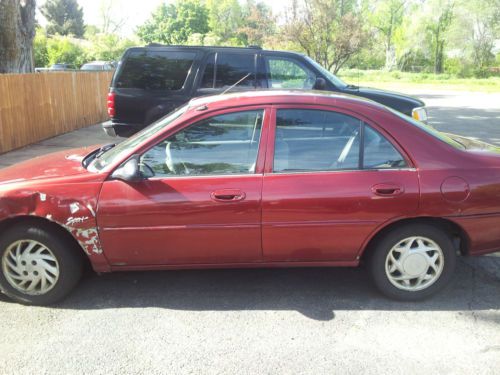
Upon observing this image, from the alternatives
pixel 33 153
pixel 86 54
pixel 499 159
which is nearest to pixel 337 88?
pixel 499 159

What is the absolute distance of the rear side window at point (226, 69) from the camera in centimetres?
768

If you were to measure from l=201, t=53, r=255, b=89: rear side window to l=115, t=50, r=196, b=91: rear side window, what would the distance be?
34cm

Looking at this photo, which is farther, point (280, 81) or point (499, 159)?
point (280, 81)

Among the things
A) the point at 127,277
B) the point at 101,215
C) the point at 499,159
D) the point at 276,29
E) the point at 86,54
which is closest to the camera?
the point at 101,215

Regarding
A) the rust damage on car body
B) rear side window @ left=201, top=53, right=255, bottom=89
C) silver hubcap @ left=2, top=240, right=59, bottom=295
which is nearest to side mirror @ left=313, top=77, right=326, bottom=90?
rear side window @ left=201, top=53, right=255, bottom=89

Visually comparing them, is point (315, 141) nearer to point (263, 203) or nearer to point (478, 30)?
point (263, 203)

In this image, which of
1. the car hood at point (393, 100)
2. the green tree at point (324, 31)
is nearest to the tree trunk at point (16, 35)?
the car hood at point (393, 100)

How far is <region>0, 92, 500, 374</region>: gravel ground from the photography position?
9.45 ft

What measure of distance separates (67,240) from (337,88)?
212 inches

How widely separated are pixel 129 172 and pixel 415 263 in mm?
2206

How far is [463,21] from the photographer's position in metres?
51.1

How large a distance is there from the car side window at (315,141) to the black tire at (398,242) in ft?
1.99

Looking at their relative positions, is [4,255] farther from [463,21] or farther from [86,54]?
[463,21]

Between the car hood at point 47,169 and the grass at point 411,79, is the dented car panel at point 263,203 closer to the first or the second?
the car hood at point 47,169
